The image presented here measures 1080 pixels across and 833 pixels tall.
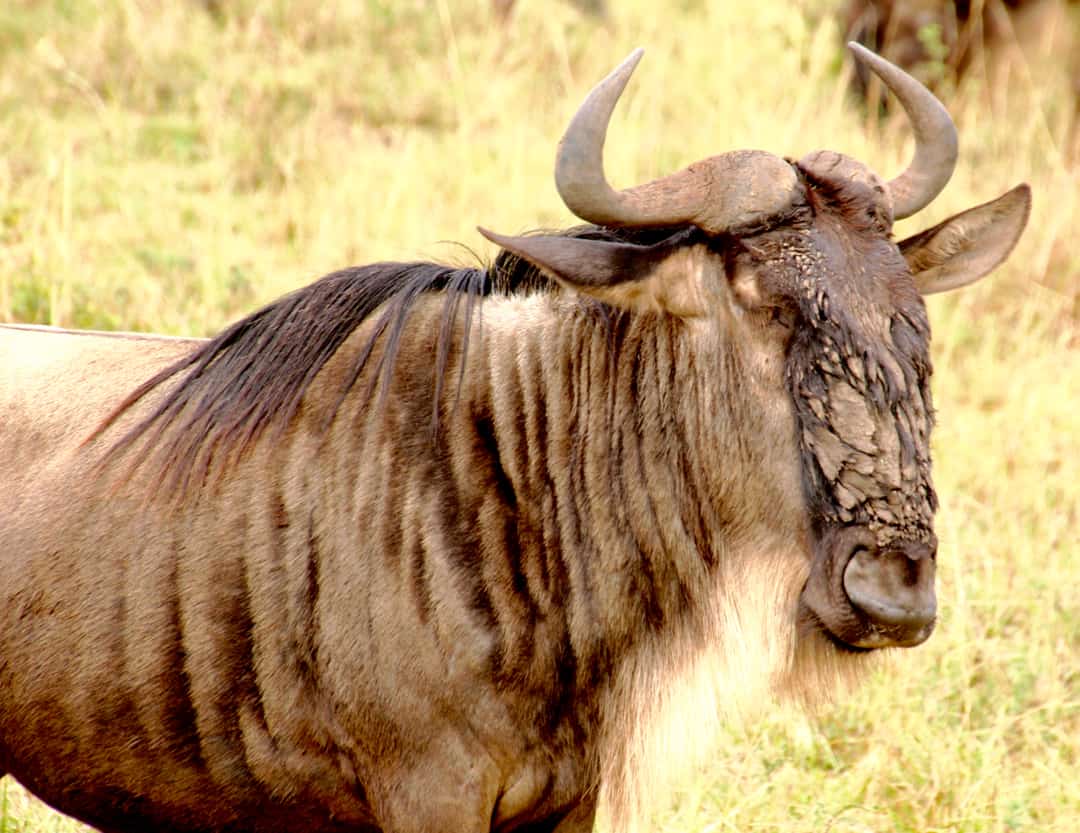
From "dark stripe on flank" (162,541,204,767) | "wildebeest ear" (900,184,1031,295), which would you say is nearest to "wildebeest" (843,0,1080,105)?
"wildebeest ear" (900,184,1031,295)

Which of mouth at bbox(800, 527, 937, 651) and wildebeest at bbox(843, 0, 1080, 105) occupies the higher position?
wildebeest at bbox(843, 0, 1080, 105)

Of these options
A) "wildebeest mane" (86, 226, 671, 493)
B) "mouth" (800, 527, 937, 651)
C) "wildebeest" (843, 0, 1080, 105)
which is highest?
"wildebeest" (843, 0, 1080, 105)

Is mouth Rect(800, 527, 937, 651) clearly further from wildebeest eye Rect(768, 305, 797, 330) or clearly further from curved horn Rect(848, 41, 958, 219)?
curved horn Rect(848, 41, 958, 219)

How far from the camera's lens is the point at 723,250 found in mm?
2604

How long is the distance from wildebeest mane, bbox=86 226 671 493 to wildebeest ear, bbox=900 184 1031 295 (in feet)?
1.86

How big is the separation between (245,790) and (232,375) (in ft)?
2.53

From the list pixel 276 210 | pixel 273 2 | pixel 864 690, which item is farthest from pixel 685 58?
pixel 864 690

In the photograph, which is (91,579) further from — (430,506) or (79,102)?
(79,102)

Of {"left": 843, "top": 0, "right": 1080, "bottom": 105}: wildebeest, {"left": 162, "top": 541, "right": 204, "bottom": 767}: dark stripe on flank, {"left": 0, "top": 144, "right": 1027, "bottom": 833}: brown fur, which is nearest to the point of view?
{"left": 0, "top": 144, "right": 1027, "bottom": 833}: brown fur

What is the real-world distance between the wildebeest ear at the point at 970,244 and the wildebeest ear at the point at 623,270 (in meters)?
0.54

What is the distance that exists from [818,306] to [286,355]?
1017 mm

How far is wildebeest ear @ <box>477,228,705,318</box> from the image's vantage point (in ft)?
8.27

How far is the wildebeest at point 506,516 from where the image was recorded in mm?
2529

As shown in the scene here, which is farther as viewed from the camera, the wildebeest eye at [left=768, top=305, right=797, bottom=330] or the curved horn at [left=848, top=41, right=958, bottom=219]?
the curved horn at [left=848, top=41, right=958, bottom=219]
